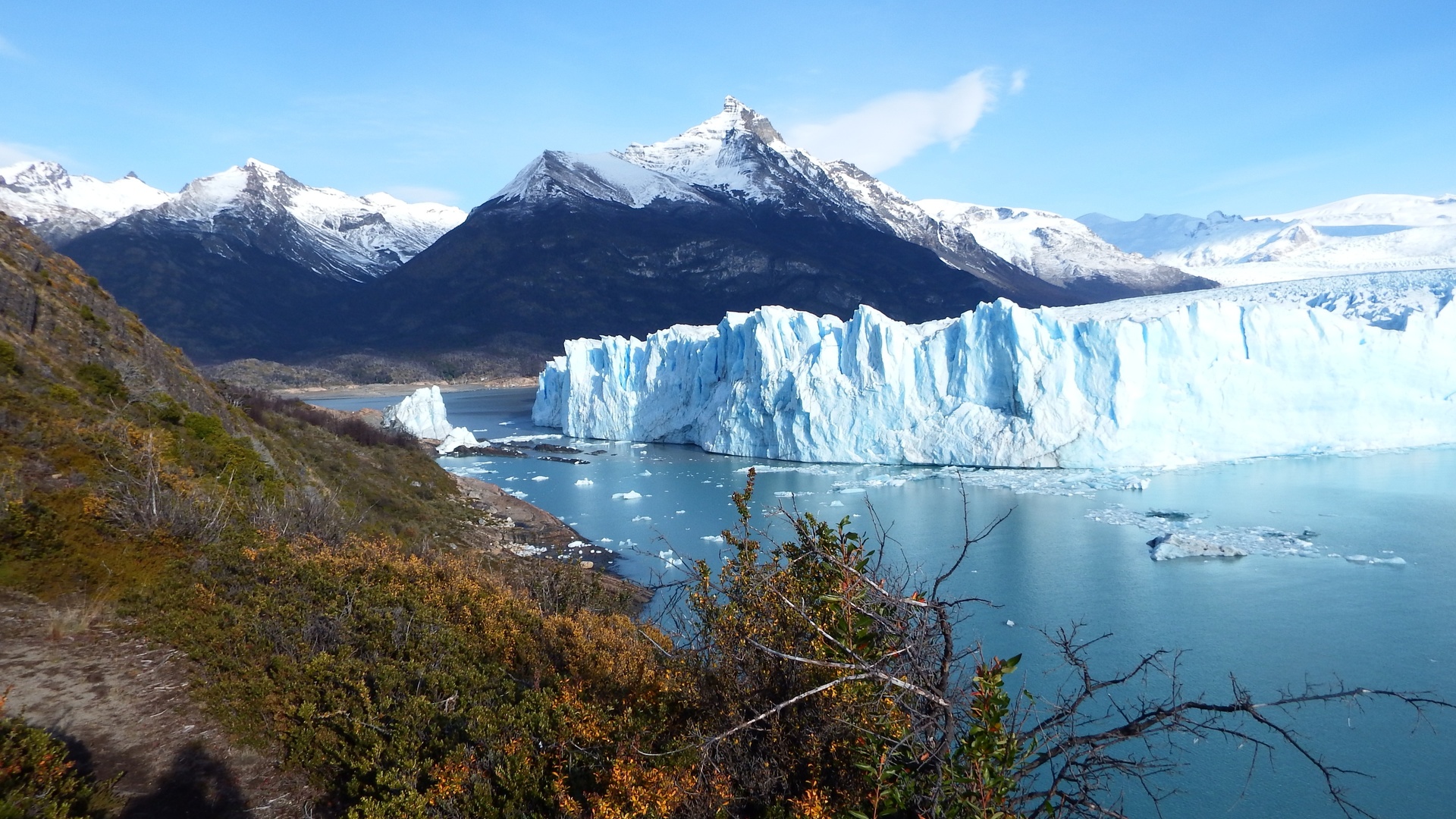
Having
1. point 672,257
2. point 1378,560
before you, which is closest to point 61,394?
point 1378,560

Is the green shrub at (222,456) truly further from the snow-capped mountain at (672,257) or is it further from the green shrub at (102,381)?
the snow-capped mountain at (672,257)

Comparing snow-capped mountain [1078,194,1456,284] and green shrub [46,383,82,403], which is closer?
green shrub [46,383,82,403]

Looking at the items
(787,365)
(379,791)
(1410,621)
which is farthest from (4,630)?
(787,365)

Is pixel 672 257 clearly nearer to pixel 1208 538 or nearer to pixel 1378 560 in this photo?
pixel 1208 538

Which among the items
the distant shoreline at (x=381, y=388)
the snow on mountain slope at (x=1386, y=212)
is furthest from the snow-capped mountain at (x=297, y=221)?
the snow on mountain slope at (x=1386, y=212)

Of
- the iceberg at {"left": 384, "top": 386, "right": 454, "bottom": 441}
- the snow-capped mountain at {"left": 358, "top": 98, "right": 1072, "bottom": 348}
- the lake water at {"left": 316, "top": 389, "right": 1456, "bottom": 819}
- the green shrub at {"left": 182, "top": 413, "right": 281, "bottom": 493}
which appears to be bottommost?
the lake water at {"left": 316, "top": 389, "right": 1456, "bottom": 819}

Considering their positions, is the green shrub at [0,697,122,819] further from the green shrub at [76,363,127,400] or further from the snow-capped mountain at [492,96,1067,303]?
the snow-capped mountain at [492,96,1067,303]

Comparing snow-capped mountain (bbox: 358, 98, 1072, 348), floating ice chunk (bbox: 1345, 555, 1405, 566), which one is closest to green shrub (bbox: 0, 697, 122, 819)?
floating ice chunk (bbox: 1345, 555, 1405, 566)

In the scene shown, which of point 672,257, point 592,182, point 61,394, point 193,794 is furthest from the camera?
point 592,182
